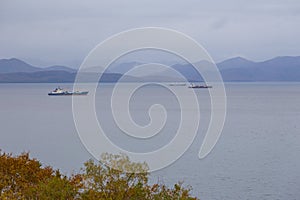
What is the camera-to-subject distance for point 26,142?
43.1m

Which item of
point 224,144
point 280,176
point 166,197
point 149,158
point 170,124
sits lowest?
point 166,197

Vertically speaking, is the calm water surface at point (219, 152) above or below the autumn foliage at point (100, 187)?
above

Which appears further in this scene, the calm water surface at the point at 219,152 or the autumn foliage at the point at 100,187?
the calm water surface at the point at 219,152

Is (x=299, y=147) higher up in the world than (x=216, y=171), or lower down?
higher up

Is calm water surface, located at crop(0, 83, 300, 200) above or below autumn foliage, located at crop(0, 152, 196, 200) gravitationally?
above

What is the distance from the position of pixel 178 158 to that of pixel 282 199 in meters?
10.2

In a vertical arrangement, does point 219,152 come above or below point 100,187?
above

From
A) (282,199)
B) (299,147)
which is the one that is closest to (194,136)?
(299,147)

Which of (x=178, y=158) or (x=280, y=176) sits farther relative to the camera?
(x=178, y=158)

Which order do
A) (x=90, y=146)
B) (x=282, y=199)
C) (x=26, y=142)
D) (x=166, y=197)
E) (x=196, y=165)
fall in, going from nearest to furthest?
(x=166, y=197) < (x=282, y=199) < (x=196, y=165) < (x=90, y=146) < (x=26, y=142)

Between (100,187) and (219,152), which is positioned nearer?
(100,187)

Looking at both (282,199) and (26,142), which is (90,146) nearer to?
(26,142)

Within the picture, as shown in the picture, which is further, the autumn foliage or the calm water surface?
the calm water surface

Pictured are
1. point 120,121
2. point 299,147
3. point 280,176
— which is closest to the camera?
point 280,176
